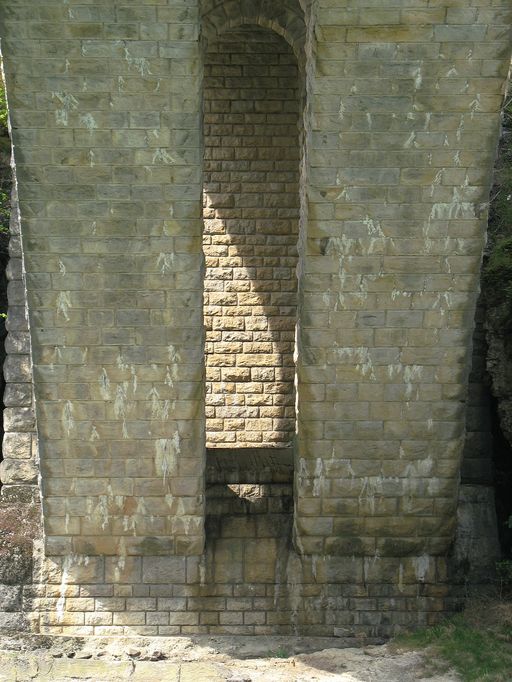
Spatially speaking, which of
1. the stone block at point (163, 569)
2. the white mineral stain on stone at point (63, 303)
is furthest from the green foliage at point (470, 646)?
→ the white mineral stain on stone at point (63, 303)

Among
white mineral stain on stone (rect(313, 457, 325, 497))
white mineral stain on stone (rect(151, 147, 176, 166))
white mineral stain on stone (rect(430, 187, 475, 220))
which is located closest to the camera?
white mineral stain on stone (rect(151, 147, 176, 166))

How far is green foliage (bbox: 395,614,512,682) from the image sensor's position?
251 inches

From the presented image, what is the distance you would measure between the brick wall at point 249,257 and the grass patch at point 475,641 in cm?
375

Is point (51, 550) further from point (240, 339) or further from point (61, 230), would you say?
point (240, 339)

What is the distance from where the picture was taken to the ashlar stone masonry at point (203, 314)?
20.1 feet

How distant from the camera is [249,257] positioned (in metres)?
10.4

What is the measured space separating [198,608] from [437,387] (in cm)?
332

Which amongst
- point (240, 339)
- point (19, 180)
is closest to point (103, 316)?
point (19, 180)

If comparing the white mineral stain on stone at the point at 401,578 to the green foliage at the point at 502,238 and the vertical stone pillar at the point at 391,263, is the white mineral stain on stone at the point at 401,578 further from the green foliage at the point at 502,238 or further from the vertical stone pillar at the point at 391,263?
the green foliage at the point at 502,238

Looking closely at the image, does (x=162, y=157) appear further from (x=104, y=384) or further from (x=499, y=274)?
(x=499, y=274)

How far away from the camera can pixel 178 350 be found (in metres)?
6.84

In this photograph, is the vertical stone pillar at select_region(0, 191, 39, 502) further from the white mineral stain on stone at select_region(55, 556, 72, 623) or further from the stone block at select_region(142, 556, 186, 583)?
the stone block at select_region(142, 556, 186, 583)

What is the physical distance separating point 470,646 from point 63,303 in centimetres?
500

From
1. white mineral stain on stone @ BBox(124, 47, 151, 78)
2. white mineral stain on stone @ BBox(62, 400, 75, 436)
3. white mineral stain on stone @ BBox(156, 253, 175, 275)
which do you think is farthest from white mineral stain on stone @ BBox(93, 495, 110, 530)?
white mineral stain on stone @ BBox(124, 47, 151, 78)
